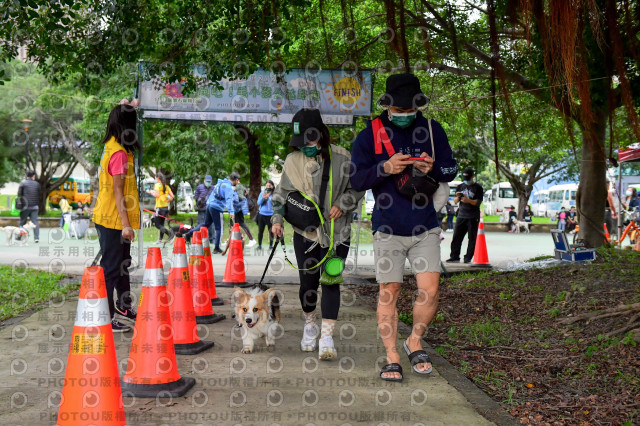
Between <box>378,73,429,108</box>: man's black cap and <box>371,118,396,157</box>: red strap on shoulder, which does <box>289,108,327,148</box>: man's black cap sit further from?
<box>378,73,429,108</box>: man's black cap

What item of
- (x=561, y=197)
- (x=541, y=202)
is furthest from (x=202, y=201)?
(x=541, y=202)

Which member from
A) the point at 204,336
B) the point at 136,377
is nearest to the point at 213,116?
A: the point at 204,336

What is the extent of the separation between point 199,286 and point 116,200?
4.32ft

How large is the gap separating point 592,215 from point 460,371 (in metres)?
6.83

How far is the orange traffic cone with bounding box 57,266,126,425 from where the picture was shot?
9.24 ft

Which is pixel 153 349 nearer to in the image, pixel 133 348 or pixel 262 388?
pixel 133 348

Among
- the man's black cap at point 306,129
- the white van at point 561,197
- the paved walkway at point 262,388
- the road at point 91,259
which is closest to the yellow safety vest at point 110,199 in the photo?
the paved walkway at point 262,388

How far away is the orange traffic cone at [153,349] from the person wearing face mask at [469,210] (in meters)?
9.66

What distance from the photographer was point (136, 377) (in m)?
3.73

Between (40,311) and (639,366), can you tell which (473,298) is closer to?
(639,366)

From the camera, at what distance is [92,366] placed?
9.45ft

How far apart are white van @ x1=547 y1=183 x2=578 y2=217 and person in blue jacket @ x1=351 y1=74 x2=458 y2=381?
46.7 m

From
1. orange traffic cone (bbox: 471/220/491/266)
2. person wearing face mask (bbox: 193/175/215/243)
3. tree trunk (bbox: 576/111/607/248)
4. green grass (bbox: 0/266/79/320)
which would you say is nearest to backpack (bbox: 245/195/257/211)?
person wearing face mask (bbox: 193/175/215/243)

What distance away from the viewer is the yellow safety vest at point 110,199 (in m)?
5.42
